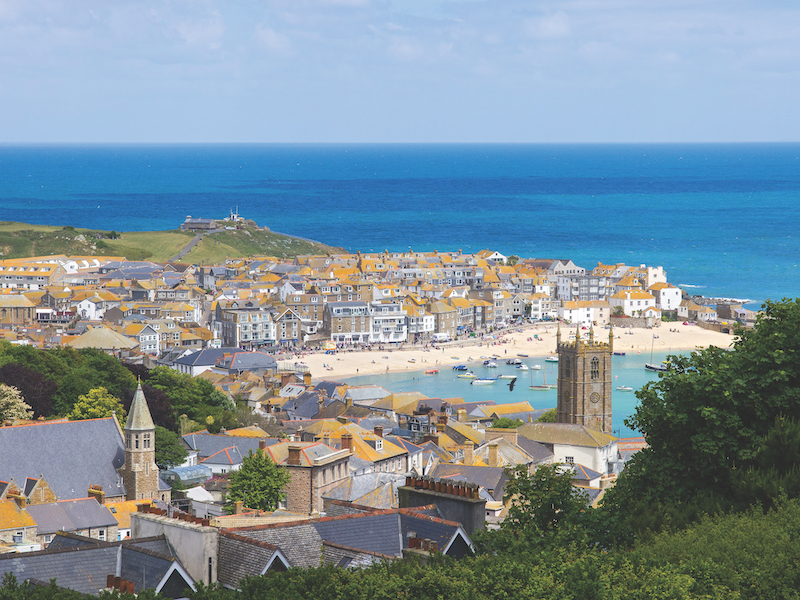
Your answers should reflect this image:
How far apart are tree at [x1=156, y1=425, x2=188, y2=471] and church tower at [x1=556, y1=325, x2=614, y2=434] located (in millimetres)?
18777

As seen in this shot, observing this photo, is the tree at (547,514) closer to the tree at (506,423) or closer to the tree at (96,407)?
the tree at (96,407)

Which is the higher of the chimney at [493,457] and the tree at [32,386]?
the tree at [32,386]

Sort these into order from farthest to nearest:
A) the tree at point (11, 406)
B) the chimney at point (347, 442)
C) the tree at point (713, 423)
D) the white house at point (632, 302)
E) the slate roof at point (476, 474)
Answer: the white house at point (632, 302) < the tree at point (11, 406) < the chimney at point (347, 442) < the slate roof at point (476, 474) < the tree at point (713, 423)

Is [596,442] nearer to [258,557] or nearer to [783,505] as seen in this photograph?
[783,505]

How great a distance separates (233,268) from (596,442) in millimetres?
75857

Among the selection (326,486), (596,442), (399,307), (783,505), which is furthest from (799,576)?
(399,307)

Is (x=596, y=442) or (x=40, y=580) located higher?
(x=40, y=580)

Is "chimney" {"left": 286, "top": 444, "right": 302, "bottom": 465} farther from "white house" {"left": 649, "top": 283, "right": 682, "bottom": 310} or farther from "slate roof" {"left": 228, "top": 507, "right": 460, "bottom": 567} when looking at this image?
"white house" {"left": 649, "top": 283, "right": 682, "bottom": 310}

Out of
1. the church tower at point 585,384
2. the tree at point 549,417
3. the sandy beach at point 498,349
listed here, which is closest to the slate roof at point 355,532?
the church tower at point 585,384

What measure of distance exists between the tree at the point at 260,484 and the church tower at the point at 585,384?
902 inches

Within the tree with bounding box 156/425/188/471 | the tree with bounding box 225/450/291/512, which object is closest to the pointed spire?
the tree with bounding box 225/450/291/512

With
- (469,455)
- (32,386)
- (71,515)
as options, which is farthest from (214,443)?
(71,515)

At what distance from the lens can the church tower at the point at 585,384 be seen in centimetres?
4797

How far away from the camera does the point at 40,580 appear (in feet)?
44.7
